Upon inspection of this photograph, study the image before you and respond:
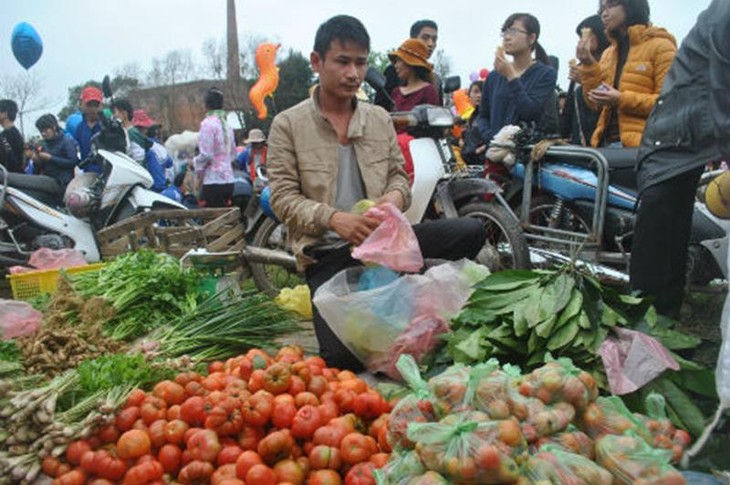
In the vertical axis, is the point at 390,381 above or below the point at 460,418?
below

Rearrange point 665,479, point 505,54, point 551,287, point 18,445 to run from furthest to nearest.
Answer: point 505,54 → point 551,287 → point 18,445 → point 665,479

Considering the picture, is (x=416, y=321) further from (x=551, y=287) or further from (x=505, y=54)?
(x=505, y=54)

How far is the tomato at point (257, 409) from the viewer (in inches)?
79.1

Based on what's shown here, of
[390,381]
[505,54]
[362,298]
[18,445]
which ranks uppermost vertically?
[505,54]

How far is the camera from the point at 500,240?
14.5ft

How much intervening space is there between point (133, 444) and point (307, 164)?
157cm

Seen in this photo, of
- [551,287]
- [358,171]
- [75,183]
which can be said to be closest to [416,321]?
[551,287]

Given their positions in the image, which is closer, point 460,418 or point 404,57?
point 460,418

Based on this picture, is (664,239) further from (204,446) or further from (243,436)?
(204,446)

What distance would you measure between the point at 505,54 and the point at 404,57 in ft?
2.64

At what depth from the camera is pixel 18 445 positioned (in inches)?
82.5

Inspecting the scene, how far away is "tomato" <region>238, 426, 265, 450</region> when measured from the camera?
200 centimetres

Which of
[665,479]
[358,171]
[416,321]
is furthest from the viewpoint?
[358,171]

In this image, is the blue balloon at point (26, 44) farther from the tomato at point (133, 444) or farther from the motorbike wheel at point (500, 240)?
the tomato at point (133, 444)
